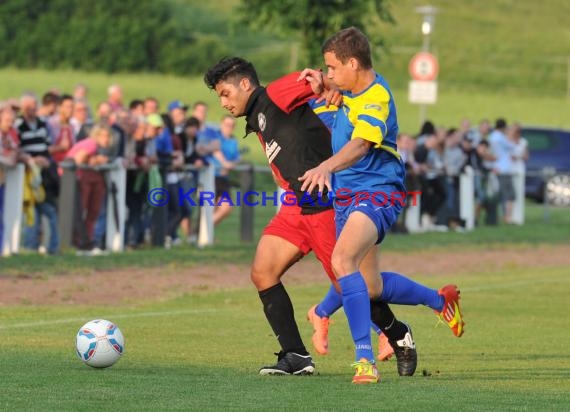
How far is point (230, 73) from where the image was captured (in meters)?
9.84

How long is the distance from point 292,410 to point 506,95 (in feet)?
210

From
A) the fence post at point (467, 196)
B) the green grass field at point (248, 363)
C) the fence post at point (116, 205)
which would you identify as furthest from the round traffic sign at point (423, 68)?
the green grass field at point (248, 363)

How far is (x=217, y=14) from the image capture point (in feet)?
265

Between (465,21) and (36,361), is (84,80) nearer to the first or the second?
(465,21)

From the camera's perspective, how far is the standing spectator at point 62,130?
20531 mm

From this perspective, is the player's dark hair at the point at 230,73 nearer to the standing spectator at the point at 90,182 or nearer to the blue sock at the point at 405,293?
the blue sock at the point at 405,293

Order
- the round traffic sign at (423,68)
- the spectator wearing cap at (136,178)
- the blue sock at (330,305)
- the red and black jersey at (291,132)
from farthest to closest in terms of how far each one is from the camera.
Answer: the round traffic sign at (423,68) < the spectator wearing cap at (136,178) < the blue sock at (330,305) < the red and black jersey at (291,132)

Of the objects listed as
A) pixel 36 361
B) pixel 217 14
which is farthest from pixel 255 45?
pixel 36 361

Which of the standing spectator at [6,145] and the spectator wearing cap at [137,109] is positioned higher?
the spectator wearing cap at [137,109]

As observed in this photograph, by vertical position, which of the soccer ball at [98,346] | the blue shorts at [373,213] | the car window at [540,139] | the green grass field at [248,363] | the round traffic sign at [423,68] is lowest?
the green grass field at [248,363]

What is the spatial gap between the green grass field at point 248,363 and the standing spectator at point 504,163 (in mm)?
14943

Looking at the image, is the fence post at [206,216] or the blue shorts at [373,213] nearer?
the blue shorts at [373,213]

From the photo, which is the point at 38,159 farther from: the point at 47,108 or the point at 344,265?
the point at 344,265

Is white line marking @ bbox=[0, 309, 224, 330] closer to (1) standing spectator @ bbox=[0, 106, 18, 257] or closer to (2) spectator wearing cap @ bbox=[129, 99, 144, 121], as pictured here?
(1) standing spectator @ bbox=[0, 106, 18, 257]
